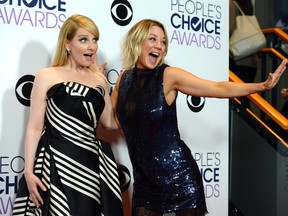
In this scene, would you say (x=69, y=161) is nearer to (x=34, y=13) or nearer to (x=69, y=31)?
(x=69, y=31)

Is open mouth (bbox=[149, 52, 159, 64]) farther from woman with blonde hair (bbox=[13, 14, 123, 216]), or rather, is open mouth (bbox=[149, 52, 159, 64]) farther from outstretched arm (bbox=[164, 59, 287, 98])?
woman with blonde hair (bbox=[13, 14, 123, 216])

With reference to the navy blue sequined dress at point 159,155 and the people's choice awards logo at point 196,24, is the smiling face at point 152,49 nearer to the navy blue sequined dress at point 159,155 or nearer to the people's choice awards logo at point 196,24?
the navy blue sequined dress at point 159,155

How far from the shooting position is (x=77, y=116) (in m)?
2.74

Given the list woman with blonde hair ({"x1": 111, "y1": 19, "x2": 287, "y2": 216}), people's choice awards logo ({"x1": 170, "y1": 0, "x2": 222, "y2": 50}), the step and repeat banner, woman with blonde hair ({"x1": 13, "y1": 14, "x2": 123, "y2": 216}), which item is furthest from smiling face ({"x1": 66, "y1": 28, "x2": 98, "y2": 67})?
people's choice awards logo ({"x1": 170, "y1": 0, "x2": 222, "y2": 50})

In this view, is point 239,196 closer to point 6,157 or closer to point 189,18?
point 189,18

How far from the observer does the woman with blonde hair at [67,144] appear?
8.87 ft

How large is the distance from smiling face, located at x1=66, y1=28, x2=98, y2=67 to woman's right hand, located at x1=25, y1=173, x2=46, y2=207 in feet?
2.39

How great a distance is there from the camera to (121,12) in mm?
3572

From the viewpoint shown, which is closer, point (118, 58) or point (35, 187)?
point (35, 187)

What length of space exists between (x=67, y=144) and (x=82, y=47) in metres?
0.58

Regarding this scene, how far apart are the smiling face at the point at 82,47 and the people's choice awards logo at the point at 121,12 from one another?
0.72 meters

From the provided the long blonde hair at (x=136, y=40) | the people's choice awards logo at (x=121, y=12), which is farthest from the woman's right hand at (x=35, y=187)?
the people's choice awards logo at (x=121, y=12)

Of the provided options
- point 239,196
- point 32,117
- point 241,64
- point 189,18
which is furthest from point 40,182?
point 241,64

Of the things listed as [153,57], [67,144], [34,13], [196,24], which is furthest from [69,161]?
[196,24]
